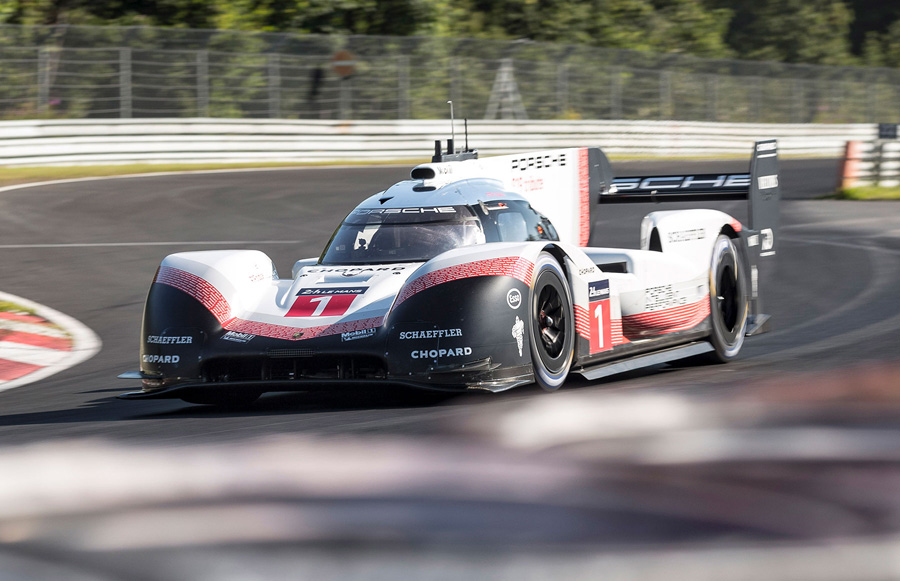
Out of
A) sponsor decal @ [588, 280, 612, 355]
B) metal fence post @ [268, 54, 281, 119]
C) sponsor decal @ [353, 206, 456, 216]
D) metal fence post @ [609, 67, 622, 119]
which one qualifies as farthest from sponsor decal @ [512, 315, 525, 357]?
metal fence post @ [609, 67, 622, 119]

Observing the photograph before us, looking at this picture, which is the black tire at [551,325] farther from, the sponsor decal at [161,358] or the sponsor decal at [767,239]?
the sponsor decal at [767,239]

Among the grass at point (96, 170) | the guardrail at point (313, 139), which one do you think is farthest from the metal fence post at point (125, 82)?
the grass at point (96, 170)

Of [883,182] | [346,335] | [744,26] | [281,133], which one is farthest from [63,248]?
[744,26]

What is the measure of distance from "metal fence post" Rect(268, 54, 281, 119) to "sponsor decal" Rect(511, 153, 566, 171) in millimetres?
16620

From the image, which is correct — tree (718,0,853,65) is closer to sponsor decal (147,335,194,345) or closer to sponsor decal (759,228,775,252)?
sponsor decal (759,228,775,252)

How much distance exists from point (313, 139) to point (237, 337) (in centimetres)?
1927

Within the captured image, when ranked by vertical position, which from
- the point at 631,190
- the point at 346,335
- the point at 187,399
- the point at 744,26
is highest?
the point at 744,26

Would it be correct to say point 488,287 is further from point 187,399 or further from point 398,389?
point 187,399

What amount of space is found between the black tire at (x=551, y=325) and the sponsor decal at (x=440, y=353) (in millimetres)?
375

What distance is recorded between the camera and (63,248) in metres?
13.3

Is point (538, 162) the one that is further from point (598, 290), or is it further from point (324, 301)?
point (324, 301)

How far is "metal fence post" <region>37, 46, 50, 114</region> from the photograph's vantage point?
70.5ft

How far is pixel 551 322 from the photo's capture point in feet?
19.9

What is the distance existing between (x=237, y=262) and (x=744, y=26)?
58642 millimetres
